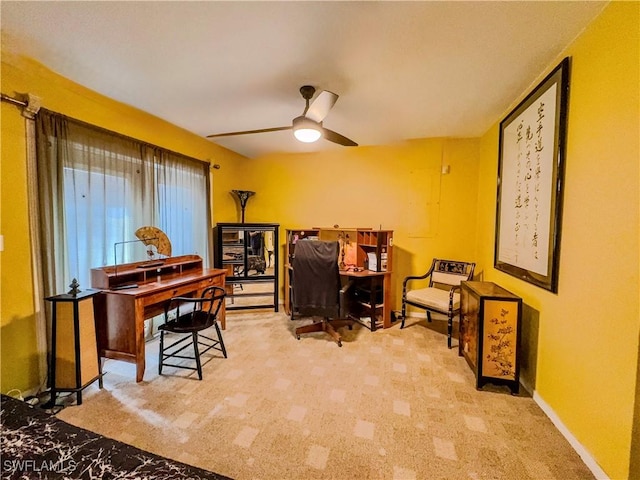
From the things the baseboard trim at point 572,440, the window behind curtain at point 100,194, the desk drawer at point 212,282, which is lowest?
the baseboard trim at point 572,440

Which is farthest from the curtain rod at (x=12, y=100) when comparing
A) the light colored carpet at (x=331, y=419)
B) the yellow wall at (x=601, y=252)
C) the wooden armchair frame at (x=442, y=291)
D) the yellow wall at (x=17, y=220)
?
the wooden armchair frame at (x=442, y=291)

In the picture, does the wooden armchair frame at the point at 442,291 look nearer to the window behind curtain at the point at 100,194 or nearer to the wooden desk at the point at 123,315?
the wooden desk at the point at 123,315

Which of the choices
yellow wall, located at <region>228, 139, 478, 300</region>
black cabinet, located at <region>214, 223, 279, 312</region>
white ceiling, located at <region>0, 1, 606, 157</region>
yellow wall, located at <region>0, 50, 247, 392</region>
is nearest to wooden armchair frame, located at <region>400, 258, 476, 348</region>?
yellow wall, located at <region>228, 139, 478, 300</region>

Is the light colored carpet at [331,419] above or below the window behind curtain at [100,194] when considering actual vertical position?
below

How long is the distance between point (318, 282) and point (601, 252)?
219 cm

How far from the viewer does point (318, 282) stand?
2959mm

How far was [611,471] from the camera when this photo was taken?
139 cm

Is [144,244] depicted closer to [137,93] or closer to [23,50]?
[137,93]

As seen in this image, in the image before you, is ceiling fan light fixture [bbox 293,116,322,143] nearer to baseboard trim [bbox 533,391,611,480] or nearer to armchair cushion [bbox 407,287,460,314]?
armchair cushion [bbox 407,287,460,314]

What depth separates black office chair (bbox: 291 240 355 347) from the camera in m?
2.91

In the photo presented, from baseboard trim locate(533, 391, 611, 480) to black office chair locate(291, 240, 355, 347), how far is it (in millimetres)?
1732

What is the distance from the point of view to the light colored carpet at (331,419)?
153 centimetres

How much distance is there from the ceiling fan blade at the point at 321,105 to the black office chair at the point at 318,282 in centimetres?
127

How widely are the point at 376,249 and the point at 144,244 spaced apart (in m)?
2.76
